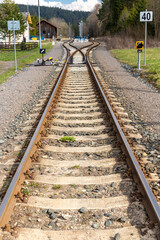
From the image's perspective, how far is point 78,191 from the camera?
394cm

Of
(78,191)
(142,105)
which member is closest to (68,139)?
(78,191)

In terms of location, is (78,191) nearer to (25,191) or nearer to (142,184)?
(25,191)

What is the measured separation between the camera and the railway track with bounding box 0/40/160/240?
10.3ft

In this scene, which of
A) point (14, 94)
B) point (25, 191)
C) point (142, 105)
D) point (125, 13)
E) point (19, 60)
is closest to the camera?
point (25, 191)

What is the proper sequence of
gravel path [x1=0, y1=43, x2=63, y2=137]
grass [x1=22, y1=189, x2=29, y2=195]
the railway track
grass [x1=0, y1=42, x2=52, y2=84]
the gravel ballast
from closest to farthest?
1. the railway track
2. grass [x1=22, y1=189, x2=29, y2=195]
3. the gravel ballast
4. gravel path [x1=0, y1=43, x2=63, y2=137]
5. grass [x1=0, y1=42, x2=52, y2=84]

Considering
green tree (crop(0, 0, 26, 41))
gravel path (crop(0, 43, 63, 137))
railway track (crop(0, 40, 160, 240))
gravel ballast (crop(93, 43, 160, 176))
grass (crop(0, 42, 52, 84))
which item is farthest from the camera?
green tree (crop(0, 0, 26, 41))

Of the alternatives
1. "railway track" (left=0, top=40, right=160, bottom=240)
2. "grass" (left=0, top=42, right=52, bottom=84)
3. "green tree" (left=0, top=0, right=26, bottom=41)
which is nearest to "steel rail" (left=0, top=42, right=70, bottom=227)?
"railway track" (left=0, top=40, right=160, bottom=240)

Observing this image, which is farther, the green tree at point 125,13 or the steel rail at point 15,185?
the green tree at point 125,13

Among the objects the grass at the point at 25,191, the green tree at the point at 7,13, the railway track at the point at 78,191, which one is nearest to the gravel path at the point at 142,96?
the railway track at the point at 78,191

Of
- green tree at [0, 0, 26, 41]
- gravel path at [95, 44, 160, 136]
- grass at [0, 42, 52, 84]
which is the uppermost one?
green tree at [0, 0, 26, 41]

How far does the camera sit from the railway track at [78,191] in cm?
314

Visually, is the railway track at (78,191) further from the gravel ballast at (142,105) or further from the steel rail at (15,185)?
the gravel ballast at (142,105)

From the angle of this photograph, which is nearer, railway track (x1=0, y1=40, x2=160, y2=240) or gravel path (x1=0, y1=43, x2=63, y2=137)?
railway track (x1=0, y1=40, x2=160, y2=240)

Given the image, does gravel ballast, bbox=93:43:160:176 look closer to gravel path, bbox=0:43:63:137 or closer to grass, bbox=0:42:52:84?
gravel path, bbox=0:43:63:137
